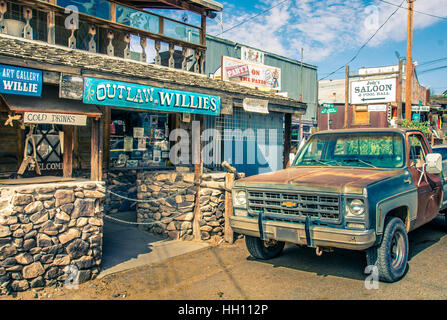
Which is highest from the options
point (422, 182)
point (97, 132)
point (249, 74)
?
point (249, 74)

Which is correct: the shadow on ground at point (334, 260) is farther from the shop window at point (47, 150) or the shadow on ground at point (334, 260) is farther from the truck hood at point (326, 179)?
the shop window at point (47, 150)

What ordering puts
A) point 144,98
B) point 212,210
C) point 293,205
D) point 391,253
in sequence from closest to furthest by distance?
point 293,205 → point 391,253 → point 144,98 → point 212,210

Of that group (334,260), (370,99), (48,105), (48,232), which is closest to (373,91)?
(370,99)

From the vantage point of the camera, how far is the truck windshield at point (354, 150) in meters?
5.91

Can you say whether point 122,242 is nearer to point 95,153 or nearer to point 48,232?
point 95,153

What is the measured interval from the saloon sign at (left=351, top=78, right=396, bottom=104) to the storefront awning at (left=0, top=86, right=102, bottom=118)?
74.1ft

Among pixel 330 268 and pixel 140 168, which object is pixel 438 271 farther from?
pixel 140 168

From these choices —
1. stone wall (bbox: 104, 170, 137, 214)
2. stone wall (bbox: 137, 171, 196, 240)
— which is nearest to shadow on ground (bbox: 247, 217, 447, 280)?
stone wall (bbox: 137, 171, 196, 240)

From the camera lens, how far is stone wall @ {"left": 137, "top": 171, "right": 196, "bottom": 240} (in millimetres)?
8188

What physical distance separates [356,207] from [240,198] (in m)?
1.75

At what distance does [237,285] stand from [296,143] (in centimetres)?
2330

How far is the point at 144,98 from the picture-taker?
6.86 metres

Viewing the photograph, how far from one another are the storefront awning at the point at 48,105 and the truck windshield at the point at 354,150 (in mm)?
3741

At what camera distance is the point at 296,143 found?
27.8 m
